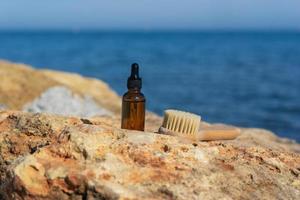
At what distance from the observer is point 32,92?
9305 millimetres

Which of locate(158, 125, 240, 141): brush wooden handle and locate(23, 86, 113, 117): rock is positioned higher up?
locate(23, 86, 113, 117): rock

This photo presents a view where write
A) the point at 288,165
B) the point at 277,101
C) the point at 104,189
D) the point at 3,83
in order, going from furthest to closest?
the point at 277,101, the point at 3,83, the point at 288,165, the point at 104,189

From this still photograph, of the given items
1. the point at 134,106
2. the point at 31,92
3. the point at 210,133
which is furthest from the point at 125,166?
the point at 31,92

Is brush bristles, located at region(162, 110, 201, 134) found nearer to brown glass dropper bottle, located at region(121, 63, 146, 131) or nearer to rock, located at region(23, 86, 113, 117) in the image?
brown glass dropper bottle, located at region(121, 63, 146, 131)

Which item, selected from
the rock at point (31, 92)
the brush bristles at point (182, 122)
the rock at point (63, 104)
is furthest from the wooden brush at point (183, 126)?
the rock at point (63, 104)

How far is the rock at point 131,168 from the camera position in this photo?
304 cm

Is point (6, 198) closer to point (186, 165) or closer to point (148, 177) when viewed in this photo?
point (148, 177)

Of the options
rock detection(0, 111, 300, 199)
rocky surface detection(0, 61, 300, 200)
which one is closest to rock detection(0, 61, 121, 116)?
rocky surface detection(0, 61, 300, 200)

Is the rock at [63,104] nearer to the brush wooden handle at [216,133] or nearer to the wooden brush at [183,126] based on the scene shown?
the brush wooden handle at [216,133]

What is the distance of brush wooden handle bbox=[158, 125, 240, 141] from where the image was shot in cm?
383

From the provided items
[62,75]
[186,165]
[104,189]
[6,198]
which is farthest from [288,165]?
[62,75]

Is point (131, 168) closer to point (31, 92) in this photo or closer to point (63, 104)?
point (63, 104)

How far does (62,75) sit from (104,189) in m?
10.1

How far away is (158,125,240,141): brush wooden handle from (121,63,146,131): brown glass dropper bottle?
0.53ft
